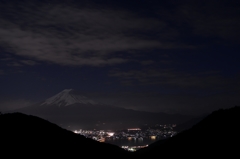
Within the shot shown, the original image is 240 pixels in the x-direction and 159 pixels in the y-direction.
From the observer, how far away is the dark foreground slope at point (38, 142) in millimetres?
21734

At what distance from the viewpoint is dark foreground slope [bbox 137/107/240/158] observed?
19406 millimetres

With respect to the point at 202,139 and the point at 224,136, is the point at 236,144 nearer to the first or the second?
the point at 224,136

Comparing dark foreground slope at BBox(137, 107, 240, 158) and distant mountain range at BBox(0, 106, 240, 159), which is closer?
dark foreground slope at BBox(137, 107, 240, 158)

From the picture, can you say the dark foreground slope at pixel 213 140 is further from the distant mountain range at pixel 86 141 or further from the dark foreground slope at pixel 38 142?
the dark foreground slope at pixel 38 142

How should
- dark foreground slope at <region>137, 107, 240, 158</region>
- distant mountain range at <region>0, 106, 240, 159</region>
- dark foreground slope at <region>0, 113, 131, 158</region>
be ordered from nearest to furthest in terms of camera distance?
dark foreground slope at <region>137, 107, 240, 158</region>, distant mountain range at <region>0, 106, 240, 159</region>, dark foreground slope at <region>0, 113, 131, 158</region>

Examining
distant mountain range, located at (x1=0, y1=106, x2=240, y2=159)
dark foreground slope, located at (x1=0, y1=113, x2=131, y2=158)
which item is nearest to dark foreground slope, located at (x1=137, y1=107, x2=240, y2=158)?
distant mountain range, located at (x1=0, y1=106, x2=240, y2=159)

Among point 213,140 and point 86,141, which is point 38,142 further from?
point 213,140

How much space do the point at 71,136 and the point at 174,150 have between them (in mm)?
12265

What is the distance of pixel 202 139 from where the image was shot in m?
23.0

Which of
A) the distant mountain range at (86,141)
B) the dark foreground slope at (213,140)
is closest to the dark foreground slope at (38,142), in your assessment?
the distant mountain range at (86,141)

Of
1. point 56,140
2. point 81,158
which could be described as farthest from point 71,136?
point 81,158

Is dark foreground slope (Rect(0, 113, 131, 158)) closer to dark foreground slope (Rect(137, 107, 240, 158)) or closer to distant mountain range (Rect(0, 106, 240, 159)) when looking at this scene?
distant mountain range (Rect(0, 106, 240, 159))

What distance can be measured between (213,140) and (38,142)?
16377 millimetres

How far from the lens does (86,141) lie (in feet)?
95.0
